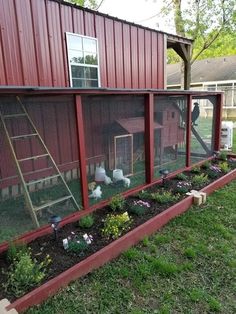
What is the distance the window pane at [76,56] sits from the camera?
5094 mm

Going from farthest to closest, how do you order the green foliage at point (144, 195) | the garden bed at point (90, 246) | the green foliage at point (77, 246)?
1. the green foliage at point (144, 195)
2. the green foliage at point (77, 246)
3. the garden bed at point (90, 246)

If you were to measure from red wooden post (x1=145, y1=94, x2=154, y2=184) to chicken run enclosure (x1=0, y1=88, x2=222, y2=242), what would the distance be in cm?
1

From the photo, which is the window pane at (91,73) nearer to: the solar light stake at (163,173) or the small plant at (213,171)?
the solar light stake at (163,173)

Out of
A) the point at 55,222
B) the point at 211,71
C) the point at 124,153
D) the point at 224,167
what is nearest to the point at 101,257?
the point at 55,222

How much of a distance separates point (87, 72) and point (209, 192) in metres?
3.30

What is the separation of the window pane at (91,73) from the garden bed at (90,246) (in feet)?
9.30

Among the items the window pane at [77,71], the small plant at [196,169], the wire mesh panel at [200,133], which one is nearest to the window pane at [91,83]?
the window pane at [77,71]

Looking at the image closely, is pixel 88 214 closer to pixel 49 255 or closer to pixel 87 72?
pixel 49 255

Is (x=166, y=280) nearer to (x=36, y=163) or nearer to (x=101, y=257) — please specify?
(x=101, y=257)

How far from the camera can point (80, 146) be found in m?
3.18

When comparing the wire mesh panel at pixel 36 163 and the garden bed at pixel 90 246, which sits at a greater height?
the wire mesh panel at pixel 36 163

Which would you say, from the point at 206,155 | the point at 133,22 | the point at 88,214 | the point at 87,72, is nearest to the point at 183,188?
the point at 88,214

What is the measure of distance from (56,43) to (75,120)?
2372 mm

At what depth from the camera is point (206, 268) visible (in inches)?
103
